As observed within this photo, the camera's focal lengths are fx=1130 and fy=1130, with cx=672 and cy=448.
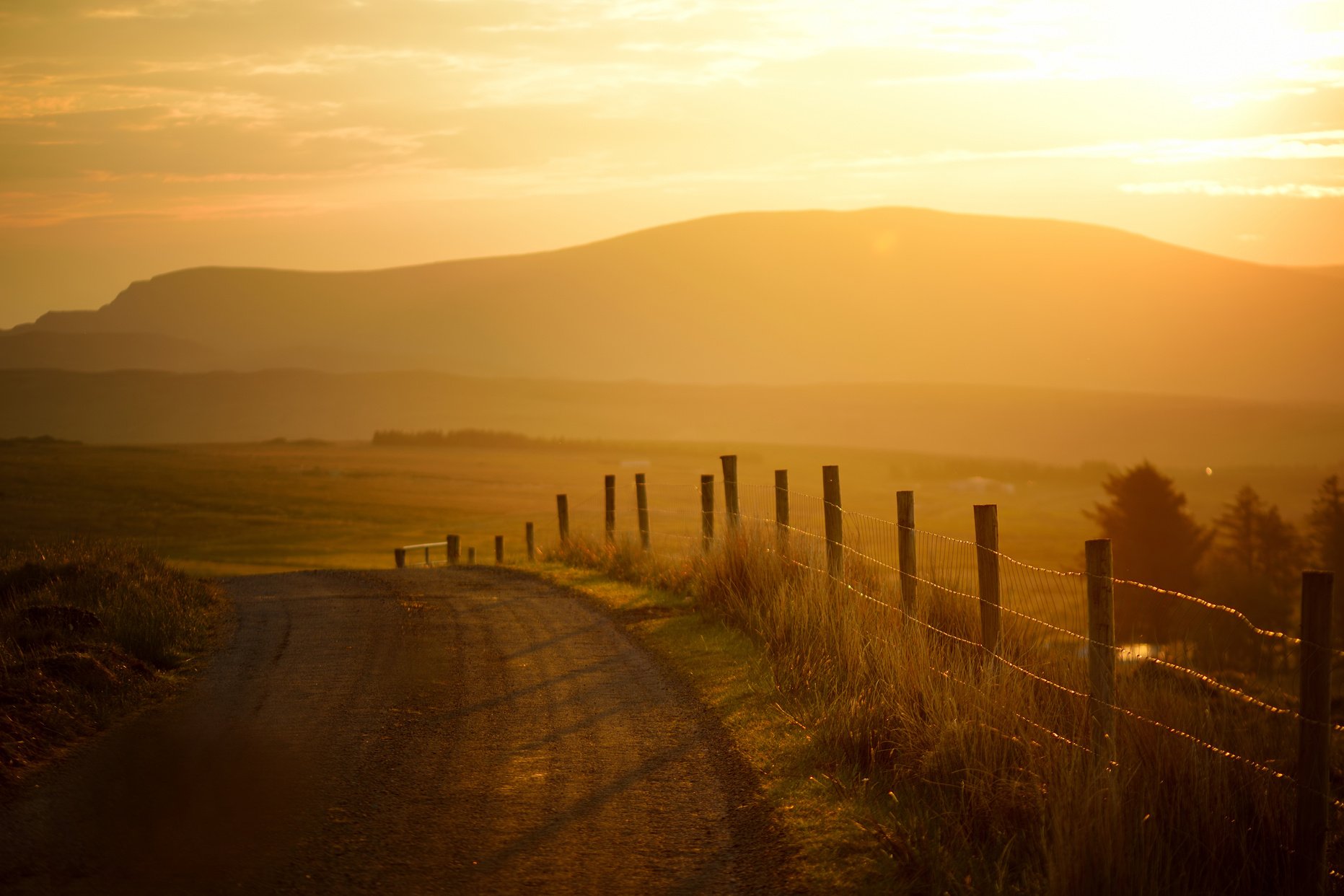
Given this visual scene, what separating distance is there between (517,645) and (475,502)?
309ft

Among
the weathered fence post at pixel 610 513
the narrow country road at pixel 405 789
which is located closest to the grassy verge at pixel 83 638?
the narrow country road at pixel 405 789

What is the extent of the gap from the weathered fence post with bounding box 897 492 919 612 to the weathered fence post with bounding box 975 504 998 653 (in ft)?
5.13

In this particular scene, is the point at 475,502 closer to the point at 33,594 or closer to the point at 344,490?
the point at 344,490

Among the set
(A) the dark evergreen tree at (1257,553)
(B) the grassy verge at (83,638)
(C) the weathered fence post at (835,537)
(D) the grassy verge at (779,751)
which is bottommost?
(A) the dark evergreen tree at (1257,553)

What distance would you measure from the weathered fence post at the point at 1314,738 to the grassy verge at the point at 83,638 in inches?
283

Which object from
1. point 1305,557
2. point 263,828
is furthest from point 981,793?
point 1305,557

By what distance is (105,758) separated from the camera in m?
7.42

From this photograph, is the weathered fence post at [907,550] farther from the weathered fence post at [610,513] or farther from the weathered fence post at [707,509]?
the weathered fence post at [610,513]

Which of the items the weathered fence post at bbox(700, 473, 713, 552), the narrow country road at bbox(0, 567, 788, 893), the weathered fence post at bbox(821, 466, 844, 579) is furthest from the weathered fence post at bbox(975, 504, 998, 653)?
the weathered fence post at bbox(700, 473, 713, 552)

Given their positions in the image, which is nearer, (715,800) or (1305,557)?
(715,800)

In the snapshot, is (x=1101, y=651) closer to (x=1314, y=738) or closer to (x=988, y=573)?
(x=1314, y=738)

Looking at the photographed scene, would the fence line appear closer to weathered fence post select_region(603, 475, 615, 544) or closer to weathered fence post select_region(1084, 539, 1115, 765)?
weathered fence post select_region(1084, 539, 1115, 765)

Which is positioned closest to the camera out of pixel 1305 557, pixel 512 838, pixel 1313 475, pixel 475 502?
pixel 512 838

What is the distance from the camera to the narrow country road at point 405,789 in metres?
5.49
